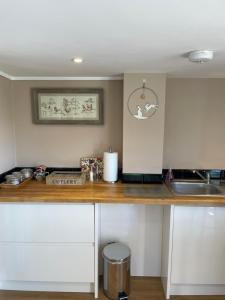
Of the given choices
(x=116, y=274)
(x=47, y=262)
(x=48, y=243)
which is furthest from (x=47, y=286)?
(x=116, y=274)

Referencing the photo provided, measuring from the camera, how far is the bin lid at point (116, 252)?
6.35 feet

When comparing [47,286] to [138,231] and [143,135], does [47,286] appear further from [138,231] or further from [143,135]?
[143,135]

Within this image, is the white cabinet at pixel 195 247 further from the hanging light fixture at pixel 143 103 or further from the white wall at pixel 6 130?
the white wall at pixel 6 130

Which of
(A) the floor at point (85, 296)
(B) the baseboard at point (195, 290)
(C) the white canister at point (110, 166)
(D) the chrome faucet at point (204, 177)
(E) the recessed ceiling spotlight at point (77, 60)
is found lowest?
(A) the floor at point (85, 296)

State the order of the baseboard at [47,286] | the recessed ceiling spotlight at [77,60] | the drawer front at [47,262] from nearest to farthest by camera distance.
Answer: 1. the recessed ceiling spotlight at [77,60]
2. the drawer front at [47,262]
3. the baseboard at [47,286]

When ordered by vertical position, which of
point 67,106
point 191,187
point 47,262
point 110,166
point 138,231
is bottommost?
point 47,262

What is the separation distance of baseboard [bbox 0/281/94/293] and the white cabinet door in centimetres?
78

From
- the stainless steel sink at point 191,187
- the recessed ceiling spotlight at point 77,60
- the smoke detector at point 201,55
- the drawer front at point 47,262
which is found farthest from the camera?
the stainless steel sink at point 191,187

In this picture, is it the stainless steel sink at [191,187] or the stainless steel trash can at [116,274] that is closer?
the stainless steel trash can at [116,274]

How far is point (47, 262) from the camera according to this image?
1923 mm

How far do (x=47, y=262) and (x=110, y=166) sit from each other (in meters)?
1.01

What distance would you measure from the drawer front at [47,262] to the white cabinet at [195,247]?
69 centimetres

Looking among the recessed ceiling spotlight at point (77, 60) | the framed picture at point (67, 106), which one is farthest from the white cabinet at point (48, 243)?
the recessed ceiling spotlight at point (77, 60)

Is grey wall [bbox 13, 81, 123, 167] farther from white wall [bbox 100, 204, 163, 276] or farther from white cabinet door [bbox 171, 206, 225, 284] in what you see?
white cabinet door [bbox 171, 206, 225, 284]
